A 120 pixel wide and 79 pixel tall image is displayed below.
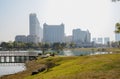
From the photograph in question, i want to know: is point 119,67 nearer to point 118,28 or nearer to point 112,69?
point 112,69

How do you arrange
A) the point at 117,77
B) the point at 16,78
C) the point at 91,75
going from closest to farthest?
the point at 117,77
the point at 91,75
the point at 16,78

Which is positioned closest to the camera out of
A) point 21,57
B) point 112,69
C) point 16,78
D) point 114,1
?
point 112,69

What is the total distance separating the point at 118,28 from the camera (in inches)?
2623

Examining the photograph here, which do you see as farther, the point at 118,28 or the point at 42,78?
the point at 118,28

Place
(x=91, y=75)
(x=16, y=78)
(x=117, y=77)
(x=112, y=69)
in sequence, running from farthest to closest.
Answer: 1. (x=16, y=78)
2. (x=112, y=69)
3. (x=91, y=75)
4. (x=117, y=77)

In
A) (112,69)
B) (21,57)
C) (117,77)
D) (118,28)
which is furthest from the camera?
(21,57)

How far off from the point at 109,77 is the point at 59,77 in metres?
7.06

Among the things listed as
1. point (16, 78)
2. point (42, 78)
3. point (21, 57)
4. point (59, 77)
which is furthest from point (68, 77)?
point (21, 57)

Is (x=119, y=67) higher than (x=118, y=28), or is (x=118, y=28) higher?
(x=118, y=28)

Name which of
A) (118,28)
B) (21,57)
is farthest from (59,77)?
(21,57)

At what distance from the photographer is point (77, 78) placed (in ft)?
116

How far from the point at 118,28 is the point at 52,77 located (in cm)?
3139

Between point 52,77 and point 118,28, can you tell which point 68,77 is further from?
point 118,28

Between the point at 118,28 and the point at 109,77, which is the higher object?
the point at 118,28
